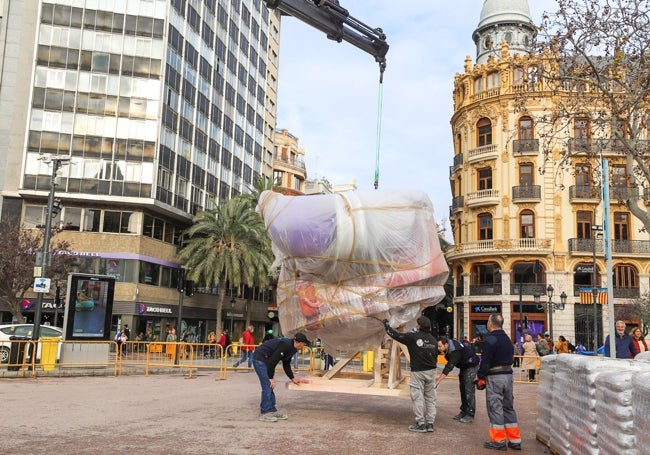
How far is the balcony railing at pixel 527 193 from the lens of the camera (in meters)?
42.6

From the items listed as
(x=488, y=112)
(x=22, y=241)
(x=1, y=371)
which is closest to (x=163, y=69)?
(x=22, y=241)

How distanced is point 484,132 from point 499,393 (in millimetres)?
39247

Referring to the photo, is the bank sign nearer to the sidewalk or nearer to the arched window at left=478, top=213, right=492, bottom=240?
the arched window at left=478, top=213, right=492, bottom=240

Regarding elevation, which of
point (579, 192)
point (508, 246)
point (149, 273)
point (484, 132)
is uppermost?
point (484, 132)

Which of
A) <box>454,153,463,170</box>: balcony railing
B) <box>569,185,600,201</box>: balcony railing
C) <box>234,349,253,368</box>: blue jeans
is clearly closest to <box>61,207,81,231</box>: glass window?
<box>234,349,253,368</box>: blue jeans

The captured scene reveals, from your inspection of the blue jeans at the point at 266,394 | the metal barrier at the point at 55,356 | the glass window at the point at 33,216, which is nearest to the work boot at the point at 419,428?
the blue jeans at the point at 266,394

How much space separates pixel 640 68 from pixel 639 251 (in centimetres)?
3274

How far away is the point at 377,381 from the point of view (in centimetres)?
1062

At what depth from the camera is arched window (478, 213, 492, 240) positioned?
1736 inches

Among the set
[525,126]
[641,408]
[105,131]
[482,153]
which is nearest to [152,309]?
[105,131]

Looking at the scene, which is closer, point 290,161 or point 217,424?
point 217,424

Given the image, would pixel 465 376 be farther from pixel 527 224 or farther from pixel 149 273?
pixel 527 224

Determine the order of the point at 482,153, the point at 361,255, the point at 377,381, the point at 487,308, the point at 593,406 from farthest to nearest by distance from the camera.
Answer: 1. the point at 482,153
2. the point at 487,308
3. the point at 377,381
4. the point at 361,255
5. the point at 593,406

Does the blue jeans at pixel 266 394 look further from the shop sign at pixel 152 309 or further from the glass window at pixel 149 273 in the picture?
the glass window at pixel 149 273
